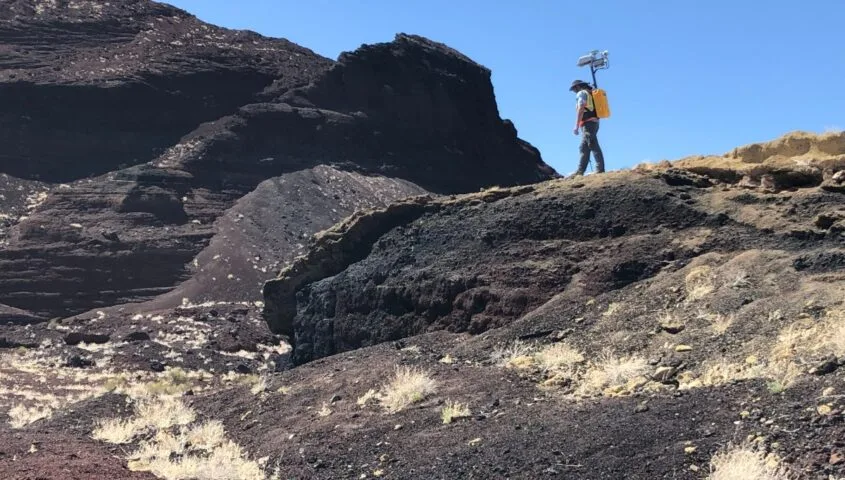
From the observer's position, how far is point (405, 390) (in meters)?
8.89

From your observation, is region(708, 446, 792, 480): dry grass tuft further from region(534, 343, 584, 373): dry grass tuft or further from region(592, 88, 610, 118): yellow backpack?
region(592, 88, 610, 118): yellow backpack

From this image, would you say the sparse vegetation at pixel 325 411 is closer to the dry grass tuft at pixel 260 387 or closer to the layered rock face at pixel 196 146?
the dry grass tuft at pixel 260 387

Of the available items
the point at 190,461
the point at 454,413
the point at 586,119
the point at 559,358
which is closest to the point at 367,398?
the point at 454,413

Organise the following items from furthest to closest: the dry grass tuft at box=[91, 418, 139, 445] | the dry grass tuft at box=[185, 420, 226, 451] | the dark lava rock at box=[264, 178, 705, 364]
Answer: the dark lava rock at box=[264, 178, 705, 364] → the dry grass tuft at box=[91, 418, 139, 445] → the dry grass tuft at box=[185, 420, 226, 451]

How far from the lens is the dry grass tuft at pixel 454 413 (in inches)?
299

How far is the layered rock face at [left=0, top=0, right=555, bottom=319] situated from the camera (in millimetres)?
39031

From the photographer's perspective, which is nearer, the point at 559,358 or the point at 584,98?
the point at 559,358

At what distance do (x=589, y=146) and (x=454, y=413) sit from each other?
25.2 ft

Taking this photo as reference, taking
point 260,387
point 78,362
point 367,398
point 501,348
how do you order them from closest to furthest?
point 367,398
point 501,348
point 260,387
point 78,362

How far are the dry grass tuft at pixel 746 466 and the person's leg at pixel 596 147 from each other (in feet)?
30.1

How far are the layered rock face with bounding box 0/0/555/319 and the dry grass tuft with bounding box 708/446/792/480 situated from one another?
3354 cm

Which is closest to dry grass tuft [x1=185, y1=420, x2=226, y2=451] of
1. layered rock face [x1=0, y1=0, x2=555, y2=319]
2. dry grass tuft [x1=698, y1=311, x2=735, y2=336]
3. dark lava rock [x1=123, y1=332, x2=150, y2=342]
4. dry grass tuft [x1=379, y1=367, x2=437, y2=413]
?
dry grass tuft [x1=379, y1=367, x2=437, y2=413]

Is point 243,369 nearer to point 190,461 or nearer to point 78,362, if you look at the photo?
point 78,362

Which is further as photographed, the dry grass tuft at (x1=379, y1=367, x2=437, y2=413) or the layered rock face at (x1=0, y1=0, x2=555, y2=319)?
the layered rock face at (x1=0, y1=0, x2=555, y2=319)
